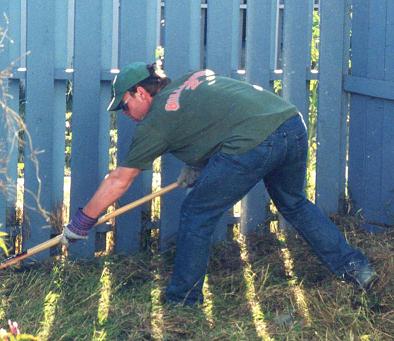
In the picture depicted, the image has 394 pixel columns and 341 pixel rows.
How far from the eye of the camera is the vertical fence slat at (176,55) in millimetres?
5836

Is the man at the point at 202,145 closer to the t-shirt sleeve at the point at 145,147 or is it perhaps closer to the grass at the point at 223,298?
the t-shirt sleeve at the point at 145,147

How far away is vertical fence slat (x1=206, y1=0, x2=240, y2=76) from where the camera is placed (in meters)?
5.88

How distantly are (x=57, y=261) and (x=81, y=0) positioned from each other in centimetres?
156

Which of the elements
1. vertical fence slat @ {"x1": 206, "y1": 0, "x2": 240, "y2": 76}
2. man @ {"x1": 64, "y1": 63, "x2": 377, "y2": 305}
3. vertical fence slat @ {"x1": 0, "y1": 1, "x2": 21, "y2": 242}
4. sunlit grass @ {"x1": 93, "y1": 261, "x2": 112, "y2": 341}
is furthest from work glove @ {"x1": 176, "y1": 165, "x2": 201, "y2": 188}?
vertical fence slat @ {"x1": 0, "y1": 1, "x2": 21, "y2": 242}

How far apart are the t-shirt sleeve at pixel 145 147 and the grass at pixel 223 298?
0.77 metres

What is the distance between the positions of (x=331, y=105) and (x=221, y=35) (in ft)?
2.82

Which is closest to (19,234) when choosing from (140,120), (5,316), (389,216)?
(5,316)

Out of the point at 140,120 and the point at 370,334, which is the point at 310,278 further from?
the point at 140,120

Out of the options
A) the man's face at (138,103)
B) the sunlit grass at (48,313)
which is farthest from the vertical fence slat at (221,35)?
the sunlit grass at (48,313)

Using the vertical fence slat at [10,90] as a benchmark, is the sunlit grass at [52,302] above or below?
below

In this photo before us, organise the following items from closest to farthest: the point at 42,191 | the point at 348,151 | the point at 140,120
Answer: the point at 140,120 → the point at 42,191 → the point at 348,151

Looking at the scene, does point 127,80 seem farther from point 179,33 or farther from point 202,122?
point 179,33

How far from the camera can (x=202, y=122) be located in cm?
484

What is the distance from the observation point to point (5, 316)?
4.98 metres
